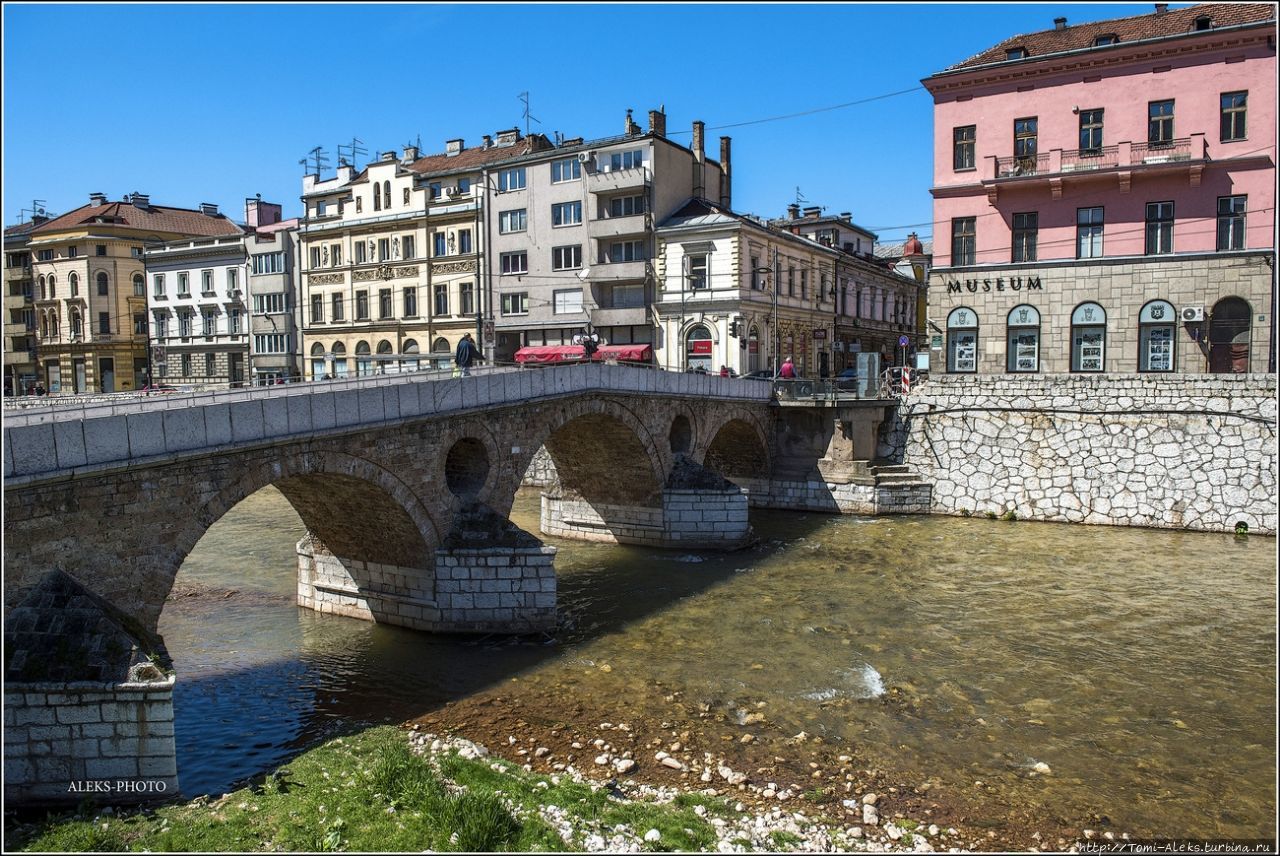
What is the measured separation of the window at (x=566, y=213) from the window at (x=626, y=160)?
261cm

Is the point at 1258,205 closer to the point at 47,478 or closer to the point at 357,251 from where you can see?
the point at 47,478

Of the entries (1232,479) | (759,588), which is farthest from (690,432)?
(1232,479)

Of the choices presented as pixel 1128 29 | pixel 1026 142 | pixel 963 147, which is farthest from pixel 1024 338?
pixel 1128 29

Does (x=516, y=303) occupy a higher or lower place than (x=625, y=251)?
lower

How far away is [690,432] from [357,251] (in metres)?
29.4

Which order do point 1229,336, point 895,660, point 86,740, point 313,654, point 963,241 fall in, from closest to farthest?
point 86,740
point 895,660
point 313,654
point 1229,336
point 963,241

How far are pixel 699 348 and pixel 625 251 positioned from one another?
6077 mm

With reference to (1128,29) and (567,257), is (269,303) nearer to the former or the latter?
(567,257)

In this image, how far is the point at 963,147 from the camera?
1315 inches

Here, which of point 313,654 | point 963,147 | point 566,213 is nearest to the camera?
point 313,654

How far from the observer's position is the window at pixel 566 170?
4319 centimetres

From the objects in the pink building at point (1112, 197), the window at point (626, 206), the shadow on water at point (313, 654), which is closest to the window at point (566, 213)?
the window at point (626, 206)

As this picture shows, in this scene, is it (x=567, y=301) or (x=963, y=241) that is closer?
(x=963, y=241)

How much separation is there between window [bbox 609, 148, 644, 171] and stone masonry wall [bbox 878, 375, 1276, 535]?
57.7ft
